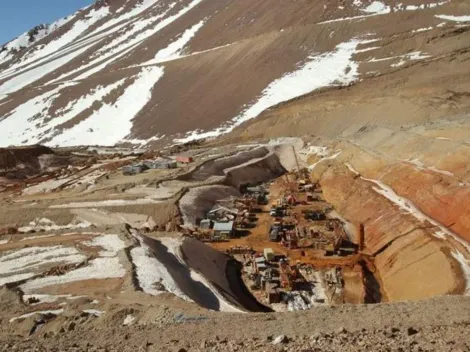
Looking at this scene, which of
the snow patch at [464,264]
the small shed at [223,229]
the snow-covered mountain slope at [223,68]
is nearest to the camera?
the snow patch at [464,264]

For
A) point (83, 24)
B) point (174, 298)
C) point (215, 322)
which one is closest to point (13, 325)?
point (174, 298)

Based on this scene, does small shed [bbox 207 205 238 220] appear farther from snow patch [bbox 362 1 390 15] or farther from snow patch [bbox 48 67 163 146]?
snow patch [bbox 362 1 390 15]

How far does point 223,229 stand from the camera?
27.6 m

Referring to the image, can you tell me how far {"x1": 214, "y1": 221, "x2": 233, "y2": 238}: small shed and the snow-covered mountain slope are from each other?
26.2 metres

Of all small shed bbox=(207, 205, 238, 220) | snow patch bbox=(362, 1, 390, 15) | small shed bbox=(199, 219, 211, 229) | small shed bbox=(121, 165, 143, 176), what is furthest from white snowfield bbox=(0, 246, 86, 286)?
snow patch bbox=(362, 1, 390, 15)

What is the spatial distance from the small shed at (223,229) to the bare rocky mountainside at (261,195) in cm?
15

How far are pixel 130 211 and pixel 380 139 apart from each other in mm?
17230

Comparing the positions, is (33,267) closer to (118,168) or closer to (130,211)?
(130,211)

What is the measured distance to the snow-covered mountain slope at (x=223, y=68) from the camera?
55.3 m

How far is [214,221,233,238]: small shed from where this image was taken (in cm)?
2722

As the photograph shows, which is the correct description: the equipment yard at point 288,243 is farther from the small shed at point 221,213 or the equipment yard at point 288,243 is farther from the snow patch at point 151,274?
the snow patch at point 151,274

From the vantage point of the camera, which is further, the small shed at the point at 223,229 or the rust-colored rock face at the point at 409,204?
the small shed at the point at 223,229

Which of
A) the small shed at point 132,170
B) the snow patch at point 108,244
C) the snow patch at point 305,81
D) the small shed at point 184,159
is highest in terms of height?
the snow patch at point 108,244

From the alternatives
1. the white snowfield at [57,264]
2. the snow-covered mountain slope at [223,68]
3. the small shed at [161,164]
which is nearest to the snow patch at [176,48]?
the snow-covered mountain slope at [223,68]
